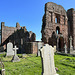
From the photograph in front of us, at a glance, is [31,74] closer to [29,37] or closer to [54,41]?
[54,41]

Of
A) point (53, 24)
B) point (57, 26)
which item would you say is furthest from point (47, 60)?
point (57, 26)

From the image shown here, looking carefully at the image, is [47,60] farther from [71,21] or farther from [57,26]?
Answer: [71,21]

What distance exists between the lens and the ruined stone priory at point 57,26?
19.8 metres

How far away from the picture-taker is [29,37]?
70.0 ft

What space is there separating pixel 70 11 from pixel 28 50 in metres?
18.8

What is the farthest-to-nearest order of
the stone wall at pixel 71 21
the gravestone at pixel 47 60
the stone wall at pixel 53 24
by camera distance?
the stone wall at pixel 71 21 < the stone wall at pixel 53 24 < the gravestone at pixel 47 60

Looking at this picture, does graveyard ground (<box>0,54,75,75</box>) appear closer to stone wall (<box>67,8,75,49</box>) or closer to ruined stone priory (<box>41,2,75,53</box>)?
ruined stone priory (<box>41,2,75,53</box>)

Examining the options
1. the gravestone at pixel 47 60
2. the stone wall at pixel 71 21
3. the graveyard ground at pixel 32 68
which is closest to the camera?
the gravestone at pixel 47 60

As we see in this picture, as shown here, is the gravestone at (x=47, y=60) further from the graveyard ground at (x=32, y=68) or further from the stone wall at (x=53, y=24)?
the stone wall at (x=53, y=24)

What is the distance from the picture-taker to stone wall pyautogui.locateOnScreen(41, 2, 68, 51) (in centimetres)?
1966

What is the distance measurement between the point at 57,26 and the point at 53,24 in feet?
5.60

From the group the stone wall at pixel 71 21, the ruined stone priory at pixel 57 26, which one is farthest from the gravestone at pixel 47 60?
the stone wall at pixel 71 21

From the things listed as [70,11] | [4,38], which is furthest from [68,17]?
[4,38]

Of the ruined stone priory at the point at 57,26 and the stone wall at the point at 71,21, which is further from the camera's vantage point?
the stone wall at the point at 71,21
